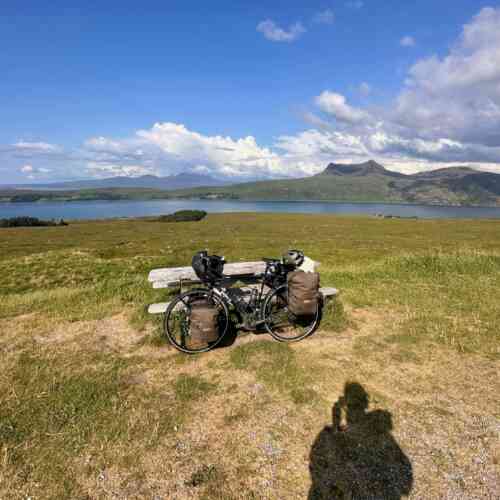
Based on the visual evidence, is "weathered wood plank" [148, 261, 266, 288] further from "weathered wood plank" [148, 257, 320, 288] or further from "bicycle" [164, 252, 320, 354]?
"bicycle" [164, 252, 320, 354]

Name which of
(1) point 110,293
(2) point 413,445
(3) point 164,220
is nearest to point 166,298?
(1) point 110,293

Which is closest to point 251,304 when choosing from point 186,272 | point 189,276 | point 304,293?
point 304,293

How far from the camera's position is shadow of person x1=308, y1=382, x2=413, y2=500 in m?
3.48

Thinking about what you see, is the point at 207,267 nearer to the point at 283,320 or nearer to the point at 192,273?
the point at 192,273

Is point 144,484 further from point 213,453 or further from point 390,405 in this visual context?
point 390,405

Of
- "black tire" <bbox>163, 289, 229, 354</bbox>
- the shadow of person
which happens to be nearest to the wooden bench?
"black tire" <bbox>163, 289, 229, 354</bbox>

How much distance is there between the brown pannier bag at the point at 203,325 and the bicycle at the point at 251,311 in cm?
16

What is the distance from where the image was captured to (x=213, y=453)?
3.98 meters

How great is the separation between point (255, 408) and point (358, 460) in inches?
64.2

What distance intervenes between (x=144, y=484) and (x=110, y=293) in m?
7.49

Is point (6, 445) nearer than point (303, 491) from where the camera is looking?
No

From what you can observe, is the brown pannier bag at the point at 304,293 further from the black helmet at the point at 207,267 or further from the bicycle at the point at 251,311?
the black helmet at the point at 207,267

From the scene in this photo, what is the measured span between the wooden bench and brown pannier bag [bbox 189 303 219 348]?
1.67 m

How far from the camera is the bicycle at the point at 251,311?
21.2 feet
